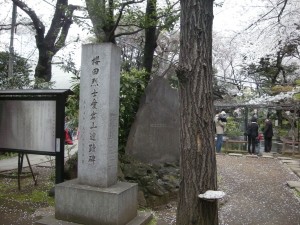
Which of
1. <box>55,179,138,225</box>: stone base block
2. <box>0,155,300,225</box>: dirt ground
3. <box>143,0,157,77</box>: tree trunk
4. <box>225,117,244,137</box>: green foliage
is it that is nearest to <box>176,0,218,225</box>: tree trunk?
<box>55,179,138,225</box>: stone base block

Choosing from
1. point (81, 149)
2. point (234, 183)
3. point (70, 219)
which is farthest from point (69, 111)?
point (234, 183)

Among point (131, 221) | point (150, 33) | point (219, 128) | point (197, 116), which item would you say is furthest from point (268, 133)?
point (197, 116)

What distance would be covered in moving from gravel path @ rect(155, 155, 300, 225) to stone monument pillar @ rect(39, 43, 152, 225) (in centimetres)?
127

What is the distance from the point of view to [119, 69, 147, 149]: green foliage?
7.57m

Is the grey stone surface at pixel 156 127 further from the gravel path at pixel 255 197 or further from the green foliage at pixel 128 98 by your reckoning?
the gravel path at pixel 255 197

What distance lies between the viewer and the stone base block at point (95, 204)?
437 centimetres

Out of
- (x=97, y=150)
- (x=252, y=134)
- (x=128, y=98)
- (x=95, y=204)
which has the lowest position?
(x=95, y=204)

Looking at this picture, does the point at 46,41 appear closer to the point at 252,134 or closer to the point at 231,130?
the point at 252,134

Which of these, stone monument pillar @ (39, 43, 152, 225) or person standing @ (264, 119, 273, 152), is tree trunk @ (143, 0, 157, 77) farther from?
person standing @ (264, 119, 273, 152)

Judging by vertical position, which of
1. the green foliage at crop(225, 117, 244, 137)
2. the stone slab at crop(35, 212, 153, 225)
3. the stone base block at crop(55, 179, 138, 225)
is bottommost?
the stone slab at crop(35, 212, 153, 225)

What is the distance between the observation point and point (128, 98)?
25.1 feet

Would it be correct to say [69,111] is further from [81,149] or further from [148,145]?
[81,149]

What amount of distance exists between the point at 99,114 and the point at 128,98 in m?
3.04

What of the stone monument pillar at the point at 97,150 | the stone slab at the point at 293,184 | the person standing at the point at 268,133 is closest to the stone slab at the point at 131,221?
the stone monument pillar at the point at 97,150
